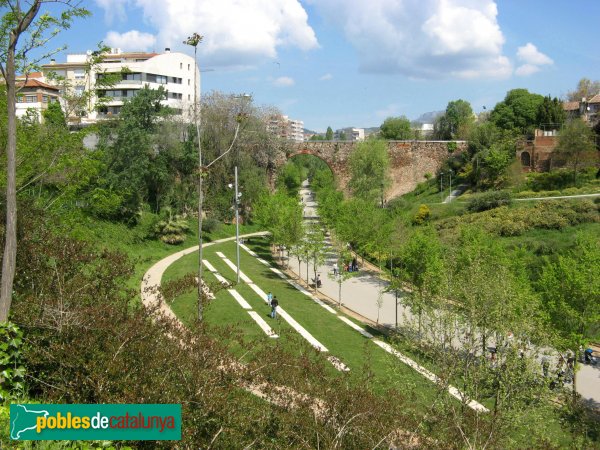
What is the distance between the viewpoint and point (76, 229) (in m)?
13.0

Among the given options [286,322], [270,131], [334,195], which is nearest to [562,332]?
[286,322]

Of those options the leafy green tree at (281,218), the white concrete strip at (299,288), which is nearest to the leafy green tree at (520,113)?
the leafy green tree at (281,218)

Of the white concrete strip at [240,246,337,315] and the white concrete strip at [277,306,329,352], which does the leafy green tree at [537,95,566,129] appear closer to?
the white concrete strip at [240,246,337,315]

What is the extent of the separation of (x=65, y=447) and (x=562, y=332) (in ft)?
46.1

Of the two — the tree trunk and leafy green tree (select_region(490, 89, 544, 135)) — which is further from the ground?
leafy green tree (select_region(490, 89, 544, 135))

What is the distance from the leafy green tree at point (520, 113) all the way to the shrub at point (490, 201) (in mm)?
19059

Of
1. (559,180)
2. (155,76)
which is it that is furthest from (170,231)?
(559,180)

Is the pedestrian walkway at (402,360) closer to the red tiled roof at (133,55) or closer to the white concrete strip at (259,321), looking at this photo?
the white concrete strip at (259,321)

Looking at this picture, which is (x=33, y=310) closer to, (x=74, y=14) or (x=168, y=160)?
(x=74, y=14)

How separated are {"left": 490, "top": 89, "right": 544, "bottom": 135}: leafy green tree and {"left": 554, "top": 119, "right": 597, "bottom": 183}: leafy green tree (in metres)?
11.6

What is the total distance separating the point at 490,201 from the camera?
3878cm

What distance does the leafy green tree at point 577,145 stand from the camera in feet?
137

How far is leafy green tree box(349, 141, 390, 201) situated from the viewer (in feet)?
153

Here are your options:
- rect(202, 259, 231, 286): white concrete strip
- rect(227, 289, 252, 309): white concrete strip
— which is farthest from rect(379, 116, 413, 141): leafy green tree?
rect(227, 289, 252, 309): white concrete strip
